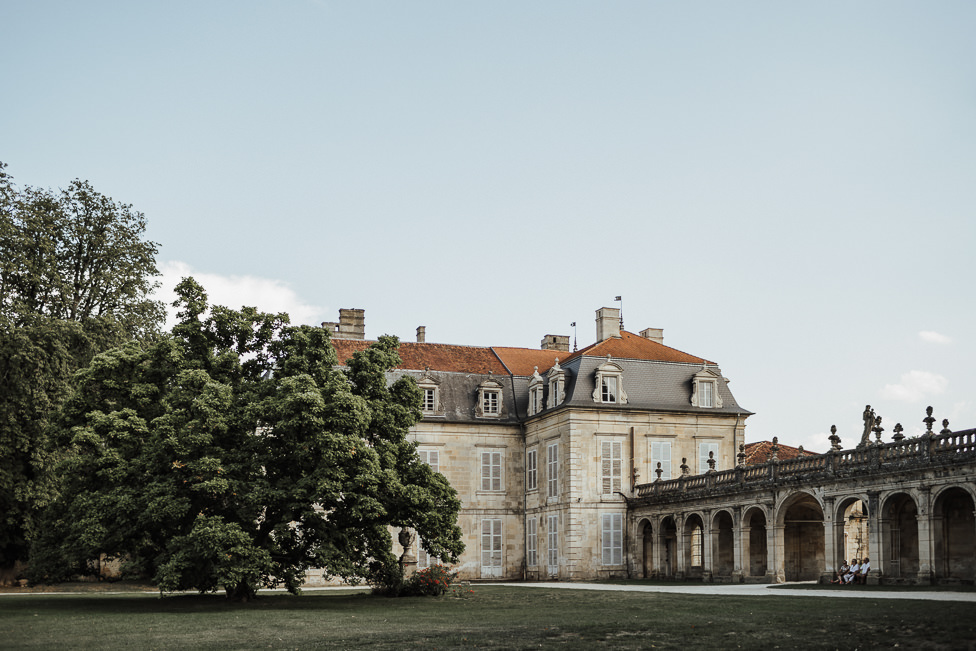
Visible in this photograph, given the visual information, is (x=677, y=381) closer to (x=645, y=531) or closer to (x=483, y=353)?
(x=645, y=531)

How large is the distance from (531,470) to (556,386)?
437cm

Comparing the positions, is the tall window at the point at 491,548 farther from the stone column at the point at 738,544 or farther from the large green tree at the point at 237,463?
the large green tree at the point at 237,463

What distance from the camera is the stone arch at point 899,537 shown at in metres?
27.6

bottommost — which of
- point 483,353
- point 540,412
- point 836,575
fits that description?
point 836,575

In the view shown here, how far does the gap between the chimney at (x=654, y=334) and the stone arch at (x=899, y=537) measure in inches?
877

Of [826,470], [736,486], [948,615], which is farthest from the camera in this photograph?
[736,486]

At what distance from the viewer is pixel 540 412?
4447 cm

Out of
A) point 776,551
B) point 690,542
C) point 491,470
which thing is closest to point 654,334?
point 491,470

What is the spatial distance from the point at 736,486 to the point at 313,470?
15758 mm

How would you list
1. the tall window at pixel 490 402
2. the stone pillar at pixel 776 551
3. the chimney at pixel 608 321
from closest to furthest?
the stone pillar at pixel 776 551, the tall window at pixel 490 402, the chimney at pixel 608 321

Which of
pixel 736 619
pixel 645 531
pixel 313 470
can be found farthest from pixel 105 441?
pixel 645 531

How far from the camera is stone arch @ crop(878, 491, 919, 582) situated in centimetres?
2758

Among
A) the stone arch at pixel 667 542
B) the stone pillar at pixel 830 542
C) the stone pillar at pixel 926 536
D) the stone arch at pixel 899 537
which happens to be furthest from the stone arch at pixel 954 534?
the stone arch at pixel 667 542

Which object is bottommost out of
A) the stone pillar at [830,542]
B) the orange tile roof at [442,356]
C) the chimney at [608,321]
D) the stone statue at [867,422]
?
the stone pillar at [830,542]
